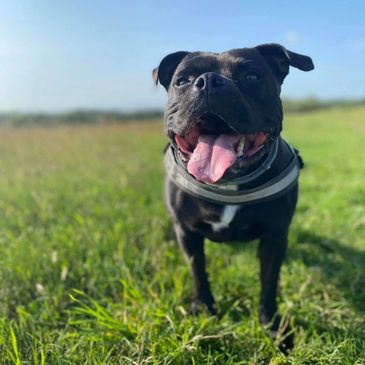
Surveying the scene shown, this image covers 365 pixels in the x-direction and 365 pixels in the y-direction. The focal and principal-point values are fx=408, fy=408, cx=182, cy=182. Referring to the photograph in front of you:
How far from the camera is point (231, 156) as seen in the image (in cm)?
191

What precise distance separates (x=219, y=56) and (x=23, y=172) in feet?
14.2

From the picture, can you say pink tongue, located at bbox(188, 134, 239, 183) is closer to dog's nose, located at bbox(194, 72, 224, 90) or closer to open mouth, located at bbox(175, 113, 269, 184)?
open mouth, located at bbox(175, 113, 269, 184)

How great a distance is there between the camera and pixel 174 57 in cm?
240

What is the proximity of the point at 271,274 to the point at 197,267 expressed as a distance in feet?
1.48

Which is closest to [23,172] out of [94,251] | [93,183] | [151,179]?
[93,183]

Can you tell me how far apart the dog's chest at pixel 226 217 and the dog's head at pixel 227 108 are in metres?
0.26

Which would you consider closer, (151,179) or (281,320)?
(281,320)

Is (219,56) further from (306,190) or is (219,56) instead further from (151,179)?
(306,190)

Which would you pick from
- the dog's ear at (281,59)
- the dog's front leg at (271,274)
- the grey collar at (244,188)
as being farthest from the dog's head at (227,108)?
the dog's front leg at (271,274)

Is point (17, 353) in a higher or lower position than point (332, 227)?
higher

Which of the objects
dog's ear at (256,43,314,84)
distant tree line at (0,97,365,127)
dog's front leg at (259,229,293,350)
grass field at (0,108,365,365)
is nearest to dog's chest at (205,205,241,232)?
dog's front leg at (259,229,293,350)

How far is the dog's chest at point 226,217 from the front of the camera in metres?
2.20

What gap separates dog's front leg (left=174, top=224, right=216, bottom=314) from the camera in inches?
99.3

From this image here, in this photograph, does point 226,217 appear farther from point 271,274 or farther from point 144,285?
point 144,285
